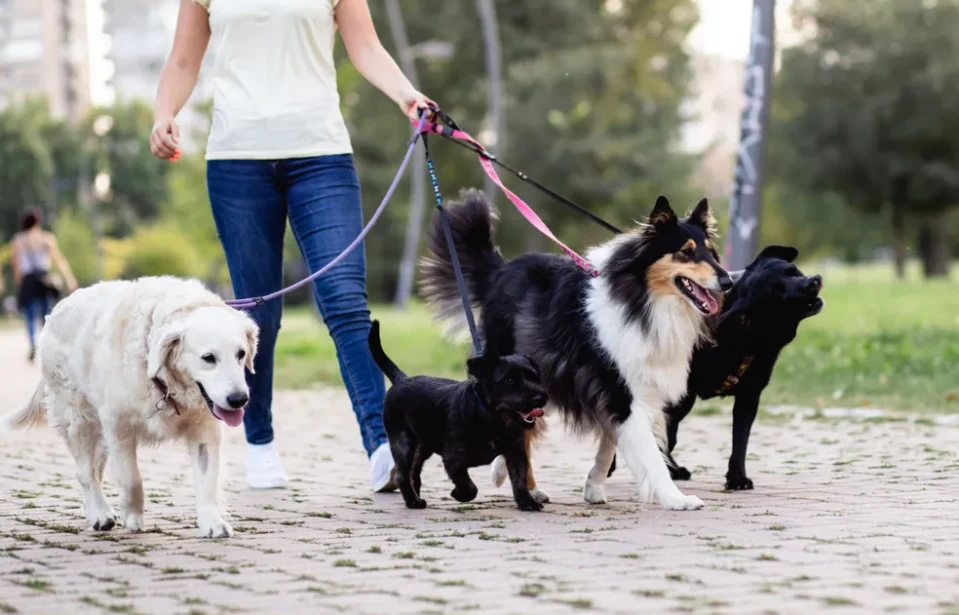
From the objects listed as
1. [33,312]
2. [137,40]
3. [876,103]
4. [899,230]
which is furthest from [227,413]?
[137,40]

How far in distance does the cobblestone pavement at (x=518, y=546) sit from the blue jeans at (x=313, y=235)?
0.63 metres

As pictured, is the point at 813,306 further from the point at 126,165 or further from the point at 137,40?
the point at 137,40

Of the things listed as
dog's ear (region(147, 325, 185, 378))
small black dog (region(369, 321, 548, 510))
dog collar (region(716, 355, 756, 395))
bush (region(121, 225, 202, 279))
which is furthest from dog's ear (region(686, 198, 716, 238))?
bush (region(121, 225, 202, 279))

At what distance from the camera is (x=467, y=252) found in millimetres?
7254

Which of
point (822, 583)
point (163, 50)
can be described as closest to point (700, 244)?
point (822, 583)

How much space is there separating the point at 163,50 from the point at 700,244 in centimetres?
14172

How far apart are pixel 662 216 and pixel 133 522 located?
2617 mm

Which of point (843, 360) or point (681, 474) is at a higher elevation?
→ point (843, 360)

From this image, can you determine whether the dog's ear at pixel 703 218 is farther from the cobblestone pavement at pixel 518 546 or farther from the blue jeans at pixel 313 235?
the blue jeans at pixel 313 235

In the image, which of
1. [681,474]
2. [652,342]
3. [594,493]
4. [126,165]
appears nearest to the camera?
[652,342]

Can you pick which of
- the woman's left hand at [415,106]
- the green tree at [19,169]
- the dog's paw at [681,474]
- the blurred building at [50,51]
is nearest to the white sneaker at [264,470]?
the woman's left hand at [415,106]

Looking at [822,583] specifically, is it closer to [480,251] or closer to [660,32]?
[480,251]

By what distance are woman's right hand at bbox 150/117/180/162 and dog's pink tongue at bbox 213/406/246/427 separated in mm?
1673

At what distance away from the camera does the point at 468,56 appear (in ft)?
150
